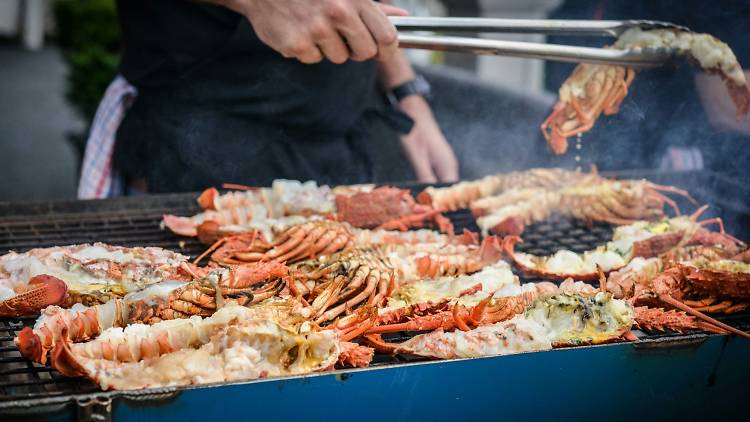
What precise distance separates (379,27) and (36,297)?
1.59 m

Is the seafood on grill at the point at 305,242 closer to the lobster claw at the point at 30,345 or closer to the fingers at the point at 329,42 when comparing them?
the fingers at the point at 329,42

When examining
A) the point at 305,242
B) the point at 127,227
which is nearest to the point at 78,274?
the point at 127,227

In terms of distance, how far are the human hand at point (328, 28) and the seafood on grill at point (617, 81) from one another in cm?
106

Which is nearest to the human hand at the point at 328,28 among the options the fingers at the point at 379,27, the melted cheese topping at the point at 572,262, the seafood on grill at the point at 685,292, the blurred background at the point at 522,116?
the fingers at the point at 379,27

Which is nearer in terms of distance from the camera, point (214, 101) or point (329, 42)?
point (329, 42)

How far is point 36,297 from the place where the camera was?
2.50m

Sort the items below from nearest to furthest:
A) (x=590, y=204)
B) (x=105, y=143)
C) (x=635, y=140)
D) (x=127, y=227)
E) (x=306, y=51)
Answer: (x=306, y=51), (x=127, y=227), (x=590, y=204), (x=105, y=143), (x=635, y=140)

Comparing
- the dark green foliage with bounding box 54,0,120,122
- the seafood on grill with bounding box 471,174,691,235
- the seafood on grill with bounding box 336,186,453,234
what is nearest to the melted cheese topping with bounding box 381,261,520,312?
the seafood on grill with bounding box 336,186,453,234

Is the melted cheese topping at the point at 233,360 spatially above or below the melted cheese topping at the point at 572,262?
below

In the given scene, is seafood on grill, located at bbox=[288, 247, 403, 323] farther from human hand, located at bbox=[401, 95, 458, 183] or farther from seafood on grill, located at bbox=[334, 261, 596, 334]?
human hand, located at bbox=[401, 95, 458, 183]

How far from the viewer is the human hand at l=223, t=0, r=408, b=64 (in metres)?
2.93

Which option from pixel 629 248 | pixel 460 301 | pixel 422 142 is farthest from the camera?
pixel 422 142

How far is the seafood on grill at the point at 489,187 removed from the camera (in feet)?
13.0

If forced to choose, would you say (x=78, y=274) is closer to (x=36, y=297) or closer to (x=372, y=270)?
(x=36, y=297)
